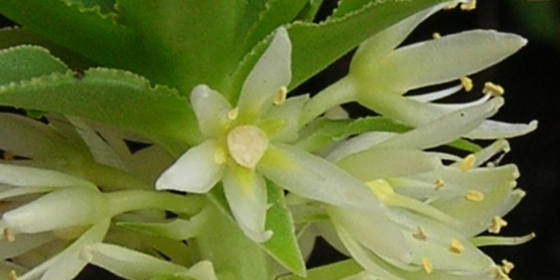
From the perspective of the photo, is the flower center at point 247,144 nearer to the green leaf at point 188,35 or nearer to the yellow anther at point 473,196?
the green leaf at point 188,35

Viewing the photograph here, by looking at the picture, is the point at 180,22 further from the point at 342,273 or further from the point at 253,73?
the point at 342,273

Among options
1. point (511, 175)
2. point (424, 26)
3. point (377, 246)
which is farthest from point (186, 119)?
point (424, 26)

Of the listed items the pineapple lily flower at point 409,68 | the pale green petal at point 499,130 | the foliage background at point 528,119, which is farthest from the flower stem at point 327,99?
the foliage background at point 528,119

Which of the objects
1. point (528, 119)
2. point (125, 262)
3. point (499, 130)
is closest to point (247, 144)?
point (125, 262)

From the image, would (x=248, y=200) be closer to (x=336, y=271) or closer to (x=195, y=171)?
(x=195, y=171)

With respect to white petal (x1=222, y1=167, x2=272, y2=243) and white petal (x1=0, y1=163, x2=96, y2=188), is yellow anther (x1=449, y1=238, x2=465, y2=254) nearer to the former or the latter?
white petal (x1=222, y1=167, x2=272, y2=243)

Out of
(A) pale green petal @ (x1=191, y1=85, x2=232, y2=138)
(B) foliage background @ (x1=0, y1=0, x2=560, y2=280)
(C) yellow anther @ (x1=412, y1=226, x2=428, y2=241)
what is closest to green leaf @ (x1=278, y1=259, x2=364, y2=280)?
(C) yellow anther @ (x1=412, y1=226, x2=428, y2=241)

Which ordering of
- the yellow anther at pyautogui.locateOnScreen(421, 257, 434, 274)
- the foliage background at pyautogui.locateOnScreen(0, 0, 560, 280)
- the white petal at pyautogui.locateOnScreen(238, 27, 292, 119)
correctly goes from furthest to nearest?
the foliage background at pyautogui.locateOnScreen(0, 0, 560, 280) → the yellow anther at pyautogui.locateOnScreen(421, 257, 434, 274) → the white petal at pyautogui.locateOnScreen(238, 27, 292, 119)
